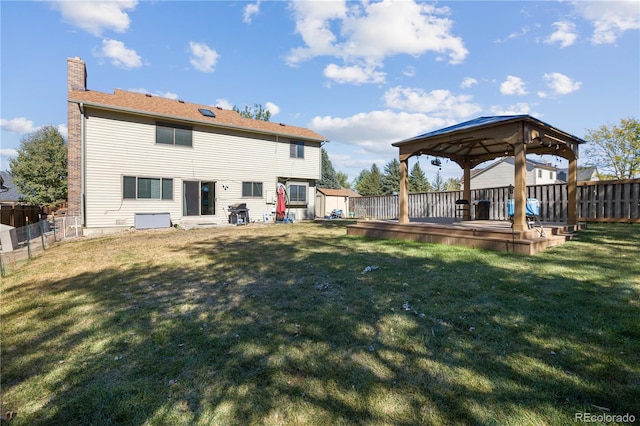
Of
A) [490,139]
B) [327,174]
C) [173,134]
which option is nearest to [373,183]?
[327,174]

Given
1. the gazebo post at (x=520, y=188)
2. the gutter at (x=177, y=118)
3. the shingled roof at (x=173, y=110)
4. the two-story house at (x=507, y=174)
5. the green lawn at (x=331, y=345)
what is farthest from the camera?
the two-story house at (x=507, y=174)

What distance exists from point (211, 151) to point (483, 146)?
1253 centimetres

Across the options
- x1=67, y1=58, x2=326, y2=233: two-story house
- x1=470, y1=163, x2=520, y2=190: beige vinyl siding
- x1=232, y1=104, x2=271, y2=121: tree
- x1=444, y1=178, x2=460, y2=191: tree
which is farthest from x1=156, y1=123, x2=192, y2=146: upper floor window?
x1=444, y1=178, x2=460, y2=191: tree

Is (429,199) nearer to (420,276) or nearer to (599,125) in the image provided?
(420,276)

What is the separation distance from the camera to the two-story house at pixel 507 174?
35.8 metres

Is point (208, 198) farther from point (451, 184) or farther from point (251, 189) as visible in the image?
point (451, 184)

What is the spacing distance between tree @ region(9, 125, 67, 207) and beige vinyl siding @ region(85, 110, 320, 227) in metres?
24.5

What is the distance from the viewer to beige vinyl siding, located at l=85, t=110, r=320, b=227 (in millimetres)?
12578

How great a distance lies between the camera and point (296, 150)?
60.5 feet

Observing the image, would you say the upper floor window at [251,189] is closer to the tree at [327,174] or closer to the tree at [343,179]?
the tree at [327,174]

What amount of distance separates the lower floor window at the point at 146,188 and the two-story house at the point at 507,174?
33.1 m

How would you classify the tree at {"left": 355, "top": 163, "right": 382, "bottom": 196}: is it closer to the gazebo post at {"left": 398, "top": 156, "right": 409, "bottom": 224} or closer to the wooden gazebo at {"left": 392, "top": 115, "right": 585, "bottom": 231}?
the wooden gazebo at {"left": 392, "top": 115, "right": 585, "bottom": 231}

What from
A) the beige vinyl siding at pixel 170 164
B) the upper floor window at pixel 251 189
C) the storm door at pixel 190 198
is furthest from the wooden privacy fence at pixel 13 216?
the upper floor window at pixel 251 189

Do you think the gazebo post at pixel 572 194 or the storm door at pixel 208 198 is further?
the storm door at pixel 208 198
